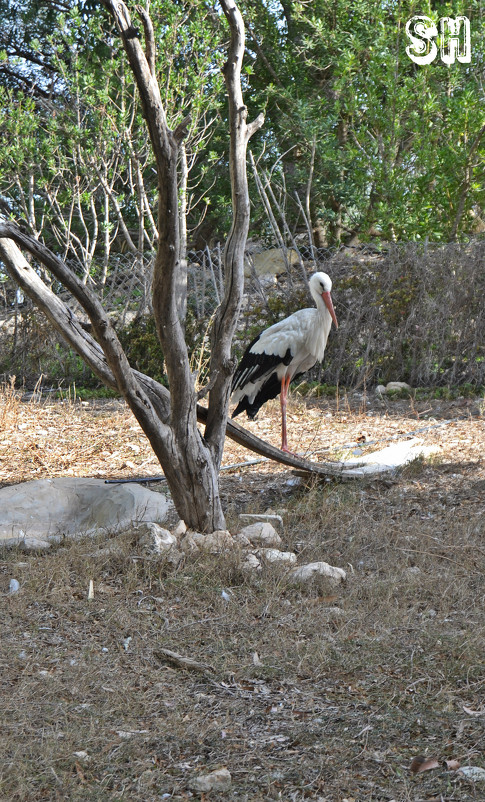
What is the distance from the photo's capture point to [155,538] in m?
3.78

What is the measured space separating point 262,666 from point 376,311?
22.0 feet

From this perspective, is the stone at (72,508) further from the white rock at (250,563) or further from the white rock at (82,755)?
the white rock at (82,755)

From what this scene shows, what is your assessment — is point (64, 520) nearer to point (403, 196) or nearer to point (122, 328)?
point (122, 328)

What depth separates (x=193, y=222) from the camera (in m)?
13.5

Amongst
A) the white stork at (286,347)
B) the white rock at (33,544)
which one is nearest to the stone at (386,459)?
the white stork at (286,347)

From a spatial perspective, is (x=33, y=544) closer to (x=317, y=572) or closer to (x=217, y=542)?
(x=217, y=542)

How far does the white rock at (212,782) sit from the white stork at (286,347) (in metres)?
4.38

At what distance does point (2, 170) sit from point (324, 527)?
711 centimetres

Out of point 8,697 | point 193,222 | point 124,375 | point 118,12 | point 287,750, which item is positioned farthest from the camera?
point 193,222

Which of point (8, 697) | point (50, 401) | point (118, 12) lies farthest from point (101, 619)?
point (50, 401)

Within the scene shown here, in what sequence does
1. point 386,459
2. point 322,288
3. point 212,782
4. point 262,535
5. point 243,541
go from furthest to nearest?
point 322,288
point 386,459
point 262,535
point 243,541
point 212,782

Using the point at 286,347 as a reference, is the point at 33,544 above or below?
below

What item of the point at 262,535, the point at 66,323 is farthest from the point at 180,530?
the point at 66,323

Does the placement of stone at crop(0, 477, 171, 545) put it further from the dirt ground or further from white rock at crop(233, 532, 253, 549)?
white rock at crop(233, 532, 253, 549)
